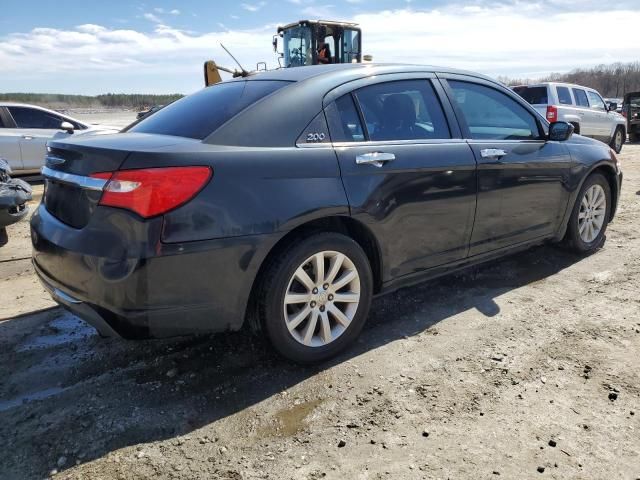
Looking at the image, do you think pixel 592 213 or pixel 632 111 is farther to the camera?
pixel 632 111

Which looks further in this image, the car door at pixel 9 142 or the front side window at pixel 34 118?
the front side window at pixel 34 118

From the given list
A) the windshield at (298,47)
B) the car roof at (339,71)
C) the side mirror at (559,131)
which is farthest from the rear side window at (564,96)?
the car roof at (339,71)

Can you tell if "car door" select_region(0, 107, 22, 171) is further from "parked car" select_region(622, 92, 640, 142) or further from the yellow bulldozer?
"parked car" select_region(622, 92, 640, 142)

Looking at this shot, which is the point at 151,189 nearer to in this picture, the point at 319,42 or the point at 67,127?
the point at 67,127

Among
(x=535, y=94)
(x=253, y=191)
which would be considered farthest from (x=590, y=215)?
(x=535, y=94)

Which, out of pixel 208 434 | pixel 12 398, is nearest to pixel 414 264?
pixel 208 434

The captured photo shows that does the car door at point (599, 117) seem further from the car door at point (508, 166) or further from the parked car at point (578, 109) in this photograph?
the car door at point (508, 166)

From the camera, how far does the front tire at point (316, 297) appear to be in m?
2.66

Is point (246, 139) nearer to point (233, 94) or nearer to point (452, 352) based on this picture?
point (233, 94)

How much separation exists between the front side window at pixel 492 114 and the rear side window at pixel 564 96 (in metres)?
9.76

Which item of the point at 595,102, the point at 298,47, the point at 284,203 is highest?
the point at 298,47

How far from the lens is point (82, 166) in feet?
8.25

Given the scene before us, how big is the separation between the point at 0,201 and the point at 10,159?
4554 millimetres

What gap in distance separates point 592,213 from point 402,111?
8.45 ft
